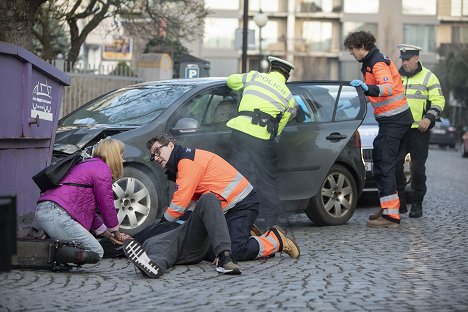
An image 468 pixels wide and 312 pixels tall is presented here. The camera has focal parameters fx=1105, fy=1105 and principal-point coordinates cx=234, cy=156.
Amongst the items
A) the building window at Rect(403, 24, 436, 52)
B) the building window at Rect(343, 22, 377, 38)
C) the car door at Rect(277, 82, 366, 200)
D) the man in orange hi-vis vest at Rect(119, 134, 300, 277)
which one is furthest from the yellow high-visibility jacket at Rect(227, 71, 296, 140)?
the building window at Rect(403, 24, 436, 52)

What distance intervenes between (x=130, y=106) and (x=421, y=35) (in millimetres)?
72170

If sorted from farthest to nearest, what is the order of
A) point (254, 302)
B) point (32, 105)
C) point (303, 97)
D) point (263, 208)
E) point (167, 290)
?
point (303, 97) < point (263, 208) < point (32, 105) < point (167, 290) < point (254, 302)

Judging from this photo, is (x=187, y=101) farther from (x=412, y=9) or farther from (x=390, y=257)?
(x=412, y=9)

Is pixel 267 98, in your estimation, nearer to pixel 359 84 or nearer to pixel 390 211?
pixel 359 84

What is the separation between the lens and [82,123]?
11.0 meters

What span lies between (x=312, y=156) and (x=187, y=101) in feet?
4.87

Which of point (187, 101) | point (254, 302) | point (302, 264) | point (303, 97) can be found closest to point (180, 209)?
point (302, 264)

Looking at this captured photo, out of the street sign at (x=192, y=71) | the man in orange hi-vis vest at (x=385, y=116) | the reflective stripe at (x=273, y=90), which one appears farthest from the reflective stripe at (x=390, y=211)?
the street sign at (x=192, y=71)

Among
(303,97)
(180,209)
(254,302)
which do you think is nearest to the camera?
(254,302)

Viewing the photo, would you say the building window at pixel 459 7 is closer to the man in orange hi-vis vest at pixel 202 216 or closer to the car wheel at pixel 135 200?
the car wheel at pixel 135 200

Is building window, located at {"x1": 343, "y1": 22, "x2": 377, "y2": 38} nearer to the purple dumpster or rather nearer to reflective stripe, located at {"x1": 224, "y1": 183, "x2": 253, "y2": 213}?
the purple dumpster

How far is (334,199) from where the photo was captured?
11883 mm

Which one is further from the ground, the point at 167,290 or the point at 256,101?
the point at 256,101

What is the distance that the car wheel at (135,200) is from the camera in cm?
1014
